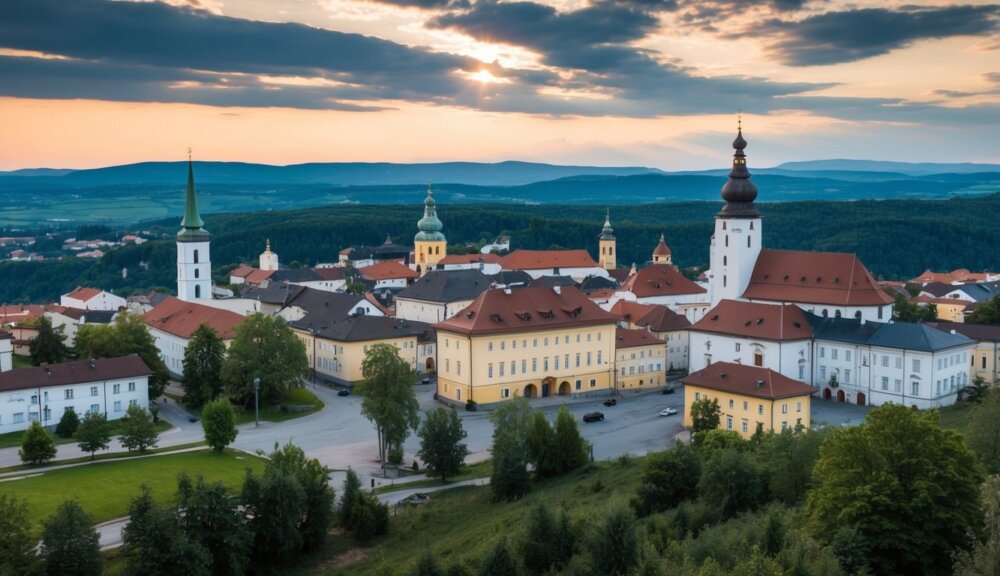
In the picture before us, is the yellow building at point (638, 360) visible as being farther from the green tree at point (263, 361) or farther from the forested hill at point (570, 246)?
the forested hill at point (570, 246)

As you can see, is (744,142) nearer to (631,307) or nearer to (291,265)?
(631,307)

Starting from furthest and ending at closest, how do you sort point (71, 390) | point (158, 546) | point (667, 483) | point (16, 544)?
point (71, 390)
point (667, 483)
point (158, 546)
point (16, 544)

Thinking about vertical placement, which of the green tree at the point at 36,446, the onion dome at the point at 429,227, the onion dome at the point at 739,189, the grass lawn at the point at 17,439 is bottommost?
the grass lawn at the point at 17,439

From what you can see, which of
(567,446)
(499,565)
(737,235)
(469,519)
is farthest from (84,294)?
(499,565)

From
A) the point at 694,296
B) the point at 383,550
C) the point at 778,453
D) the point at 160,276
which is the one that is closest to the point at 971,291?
the point at 694,296

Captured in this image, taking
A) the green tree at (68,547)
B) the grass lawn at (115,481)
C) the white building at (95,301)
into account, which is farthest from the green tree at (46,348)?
the white building at (95,301)

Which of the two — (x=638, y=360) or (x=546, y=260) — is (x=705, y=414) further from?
(x=546, y=260)
